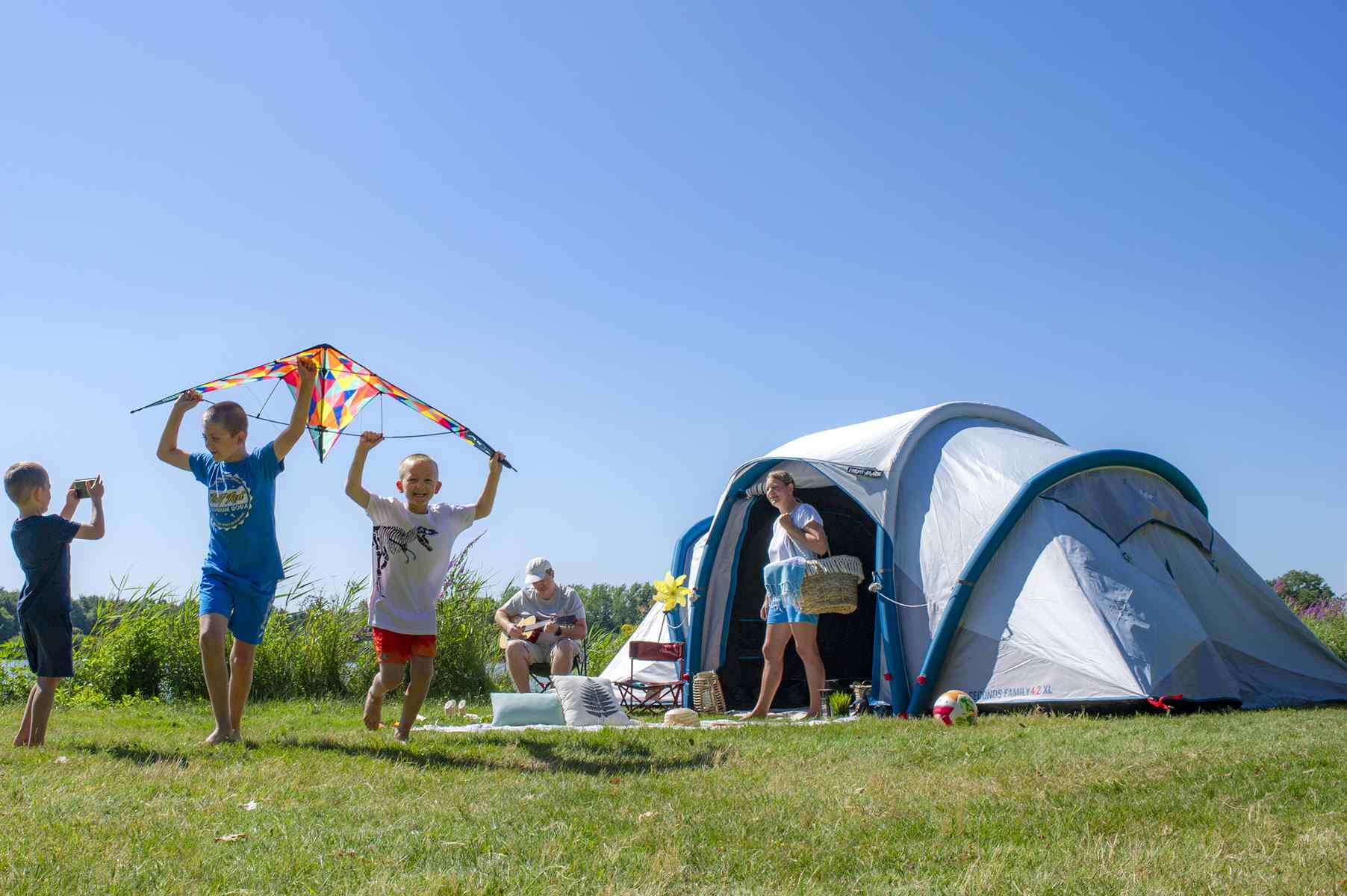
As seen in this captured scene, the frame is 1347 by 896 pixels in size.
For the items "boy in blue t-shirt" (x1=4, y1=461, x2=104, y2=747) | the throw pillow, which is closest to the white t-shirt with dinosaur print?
"boy in blue t-shirt" (x1=4, y1=461, x2=104, y2=747)

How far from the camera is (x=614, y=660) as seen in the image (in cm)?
1043

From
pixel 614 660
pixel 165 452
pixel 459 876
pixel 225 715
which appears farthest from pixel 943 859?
pixel 614 660

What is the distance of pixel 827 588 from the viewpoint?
7320 mm

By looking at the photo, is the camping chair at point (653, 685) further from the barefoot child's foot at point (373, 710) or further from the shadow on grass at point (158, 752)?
the shadow on grass at point (158, 752)

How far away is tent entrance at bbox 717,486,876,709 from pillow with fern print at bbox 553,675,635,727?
2298 millimetres

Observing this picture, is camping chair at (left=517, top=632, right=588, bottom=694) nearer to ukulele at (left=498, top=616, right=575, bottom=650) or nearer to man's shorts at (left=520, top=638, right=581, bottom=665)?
man's shorts at (left=520, top=638, right=581, bottom=665)

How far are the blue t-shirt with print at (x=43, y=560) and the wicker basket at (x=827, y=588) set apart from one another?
4.31 meters

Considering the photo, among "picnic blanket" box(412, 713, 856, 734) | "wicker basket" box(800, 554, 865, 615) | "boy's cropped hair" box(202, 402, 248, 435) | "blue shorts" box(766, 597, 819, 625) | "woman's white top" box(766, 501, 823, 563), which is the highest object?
"boy's cropped hair" box(202, 402, 248, 435)

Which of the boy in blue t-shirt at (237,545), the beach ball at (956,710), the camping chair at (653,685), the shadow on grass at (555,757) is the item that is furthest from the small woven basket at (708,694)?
the boy in blue t-shirt at (237,545)

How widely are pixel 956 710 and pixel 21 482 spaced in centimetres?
487

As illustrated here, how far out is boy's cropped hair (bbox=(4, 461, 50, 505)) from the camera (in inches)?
204

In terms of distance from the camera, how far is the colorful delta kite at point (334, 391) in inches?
225

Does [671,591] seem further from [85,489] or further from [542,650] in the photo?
[85,489]

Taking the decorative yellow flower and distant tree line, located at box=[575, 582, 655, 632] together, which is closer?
the decorative yellow flower
